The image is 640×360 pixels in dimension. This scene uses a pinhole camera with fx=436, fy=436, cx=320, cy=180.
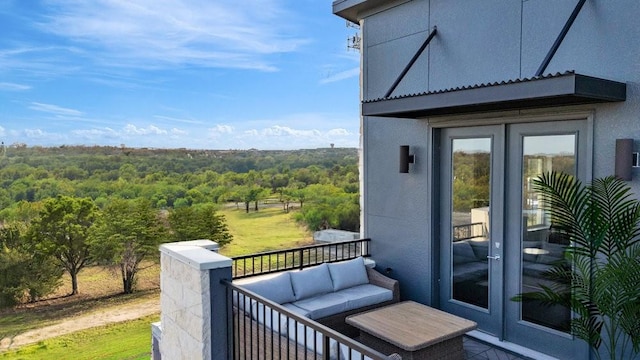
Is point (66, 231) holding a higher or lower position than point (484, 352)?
lower

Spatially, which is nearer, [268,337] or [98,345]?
[268,337]

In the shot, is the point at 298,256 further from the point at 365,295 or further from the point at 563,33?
the point at 563,33

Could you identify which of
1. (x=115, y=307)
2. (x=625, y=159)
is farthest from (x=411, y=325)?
(x=115, y=307)

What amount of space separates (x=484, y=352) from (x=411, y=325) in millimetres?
941

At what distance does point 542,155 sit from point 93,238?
2235 centimetres

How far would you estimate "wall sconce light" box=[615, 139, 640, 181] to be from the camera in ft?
11.1

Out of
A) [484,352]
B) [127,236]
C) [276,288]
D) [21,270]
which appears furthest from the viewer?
[127,236]

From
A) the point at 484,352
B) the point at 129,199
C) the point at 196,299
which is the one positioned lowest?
the point at 484,352

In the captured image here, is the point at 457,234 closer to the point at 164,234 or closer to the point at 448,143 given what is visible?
the point at 448,143

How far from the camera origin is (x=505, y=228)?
14.3 feet

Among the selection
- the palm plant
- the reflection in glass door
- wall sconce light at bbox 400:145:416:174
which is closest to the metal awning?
the reflection in glass door

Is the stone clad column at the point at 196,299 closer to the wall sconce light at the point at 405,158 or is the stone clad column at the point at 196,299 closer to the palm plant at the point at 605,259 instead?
the wall sconce light at the point at 405,158

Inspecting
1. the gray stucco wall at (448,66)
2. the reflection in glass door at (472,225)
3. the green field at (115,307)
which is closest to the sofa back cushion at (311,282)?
the gray stucco wall at (448,66)

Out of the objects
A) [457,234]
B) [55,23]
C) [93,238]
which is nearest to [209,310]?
[457,234]
